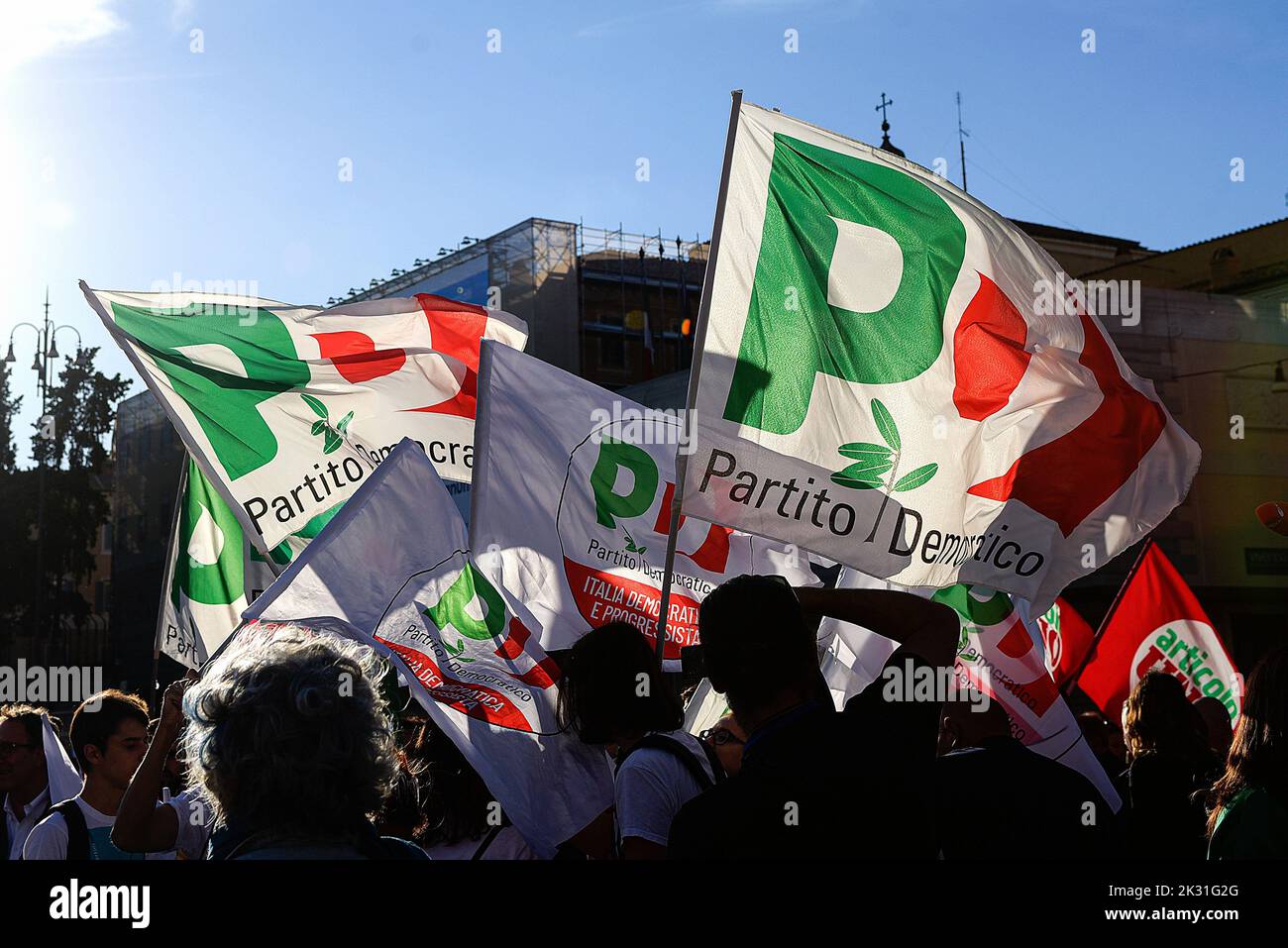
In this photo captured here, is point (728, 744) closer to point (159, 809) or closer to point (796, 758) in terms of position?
point (159, 809)

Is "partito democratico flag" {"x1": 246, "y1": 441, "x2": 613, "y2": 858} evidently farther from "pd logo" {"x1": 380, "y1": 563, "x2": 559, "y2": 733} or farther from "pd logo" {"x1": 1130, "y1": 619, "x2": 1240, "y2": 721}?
"pd logo" {"x1": 1130, "y1": 619, "x2": 1240, "y2": 721}

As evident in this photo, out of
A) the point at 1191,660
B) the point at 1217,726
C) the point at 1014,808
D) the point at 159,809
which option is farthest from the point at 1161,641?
the point at 159,809

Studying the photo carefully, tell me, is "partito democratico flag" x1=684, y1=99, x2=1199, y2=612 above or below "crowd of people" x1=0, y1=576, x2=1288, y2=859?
above

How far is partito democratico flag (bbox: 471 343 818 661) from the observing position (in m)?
5.79

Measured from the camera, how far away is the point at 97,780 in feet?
15.0

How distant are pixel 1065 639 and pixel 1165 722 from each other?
4.07m

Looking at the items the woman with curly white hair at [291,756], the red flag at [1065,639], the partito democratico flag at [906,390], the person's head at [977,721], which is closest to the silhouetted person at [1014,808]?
the person's head at [977,721]

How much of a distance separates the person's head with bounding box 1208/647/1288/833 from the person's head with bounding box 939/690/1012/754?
72 cm

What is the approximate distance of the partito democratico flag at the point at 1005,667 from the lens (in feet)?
21.3

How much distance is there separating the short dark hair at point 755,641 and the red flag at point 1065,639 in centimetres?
645

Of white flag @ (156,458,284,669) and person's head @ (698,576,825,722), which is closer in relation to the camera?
person's head @ (698,576,825,722)

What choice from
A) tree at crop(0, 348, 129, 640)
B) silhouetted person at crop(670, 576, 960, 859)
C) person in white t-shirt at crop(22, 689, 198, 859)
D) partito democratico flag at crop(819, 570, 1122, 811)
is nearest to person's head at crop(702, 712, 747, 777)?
partito democratico flag at crop(819, 570, 1122, 811)
